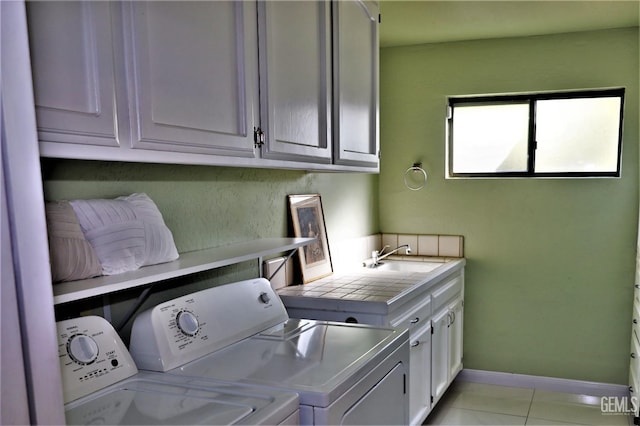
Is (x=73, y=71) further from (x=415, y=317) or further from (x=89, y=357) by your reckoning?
(x=415, y=317)

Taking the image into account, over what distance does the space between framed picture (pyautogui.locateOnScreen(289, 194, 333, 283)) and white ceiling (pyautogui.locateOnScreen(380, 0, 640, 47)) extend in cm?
115

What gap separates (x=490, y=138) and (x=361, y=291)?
188 centimetres

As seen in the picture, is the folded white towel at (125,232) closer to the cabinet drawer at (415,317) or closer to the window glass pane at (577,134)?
the cabinet drawer at (415,317)

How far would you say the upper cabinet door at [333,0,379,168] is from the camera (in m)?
2.31

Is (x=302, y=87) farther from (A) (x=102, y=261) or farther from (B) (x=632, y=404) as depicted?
(B) (x=632, y=404)

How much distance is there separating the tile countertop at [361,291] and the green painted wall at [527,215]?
84cm

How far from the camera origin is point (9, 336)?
73cm

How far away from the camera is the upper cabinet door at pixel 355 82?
2.31 metres

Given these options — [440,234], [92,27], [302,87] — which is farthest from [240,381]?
[440,234]

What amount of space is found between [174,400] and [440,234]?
284 cm

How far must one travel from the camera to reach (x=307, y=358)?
161cm

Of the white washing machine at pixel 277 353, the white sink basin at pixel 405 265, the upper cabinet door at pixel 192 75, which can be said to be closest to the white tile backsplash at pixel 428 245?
the white sink basin at pixel 405 265

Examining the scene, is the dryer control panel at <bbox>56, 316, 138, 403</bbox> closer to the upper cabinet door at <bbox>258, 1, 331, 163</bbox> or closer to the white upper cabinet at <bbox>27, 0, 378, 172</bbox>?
the white upper cabinet at <bbox>27, 0, 378, 172</bbox>

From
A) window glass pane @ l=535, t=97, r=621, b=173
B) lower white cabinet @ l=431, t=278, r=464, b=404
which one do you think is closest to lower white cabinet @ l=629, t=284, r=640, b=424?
window glass pane @ l=535, t=97, r=621, b=173
